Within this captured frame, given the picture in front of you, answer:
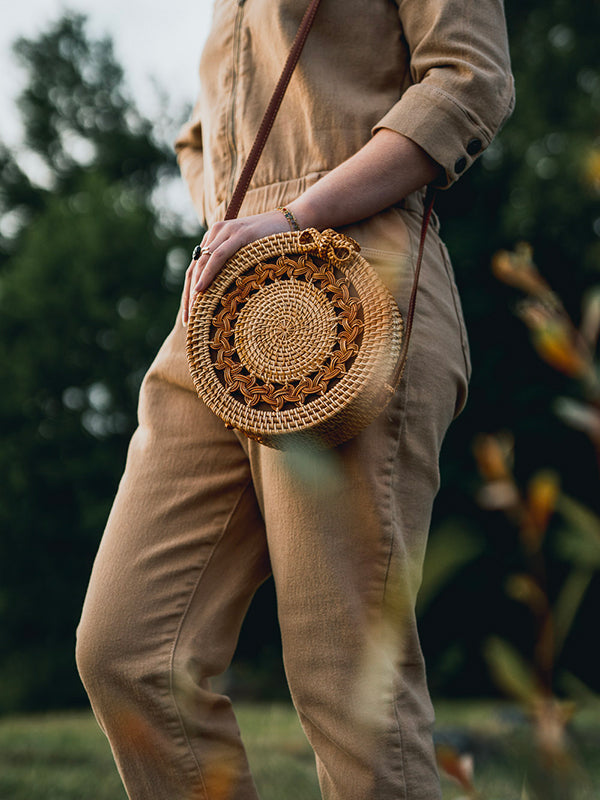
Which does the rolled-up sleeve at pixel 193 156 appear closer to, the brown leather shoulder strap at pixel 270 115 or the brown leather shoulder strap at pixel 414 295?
the brown leather shoulder strap at pixel 270 115

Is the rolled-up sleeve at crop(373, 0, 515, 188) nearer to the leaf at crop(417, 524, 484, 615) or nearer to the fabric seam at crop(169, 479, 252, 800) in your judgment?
the fabric seam at crop(169, 479, 252, 800)

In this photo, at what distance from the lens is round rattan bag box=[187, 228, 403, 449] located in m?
1.26

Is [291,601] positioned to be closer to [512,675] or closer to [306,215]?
[306,215]

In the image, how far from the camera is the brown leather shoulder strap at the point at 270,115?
4.75ft

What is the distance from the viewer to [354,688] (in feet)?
4.36

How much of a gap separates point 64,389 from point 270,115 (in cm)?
1403

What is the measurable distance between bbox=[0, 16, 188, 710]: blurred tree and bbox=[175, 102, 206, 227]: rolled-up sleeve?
38.0 ft

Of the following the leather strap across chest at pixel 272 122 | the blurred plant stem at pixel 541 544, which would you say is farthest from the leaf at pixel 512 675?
the leather strap across chest at pixel 272 122

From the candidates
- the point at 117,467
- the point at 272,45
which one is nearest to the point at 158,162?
the point at 117,467

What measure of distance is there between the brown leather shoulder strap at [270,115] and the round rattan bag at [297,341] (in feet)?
0.45

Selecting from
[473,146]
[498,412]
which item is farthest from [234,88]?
[498,412]

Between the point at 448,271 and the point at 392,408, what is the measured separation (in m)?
0.36

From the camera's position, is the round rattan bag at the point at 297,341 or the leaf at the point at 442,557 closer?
the leaf at the point at 442,557

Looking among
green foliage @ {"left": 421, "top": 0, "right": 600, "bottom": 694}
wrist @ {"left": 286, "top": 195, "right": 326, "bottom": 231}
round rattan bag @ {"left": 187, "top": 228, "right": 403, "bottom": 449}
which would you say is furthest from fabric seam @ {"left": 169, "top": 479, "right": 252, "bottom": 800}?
green foliage @ {"left": 421, "top": 0, "right": 600, "bottom": 694}
